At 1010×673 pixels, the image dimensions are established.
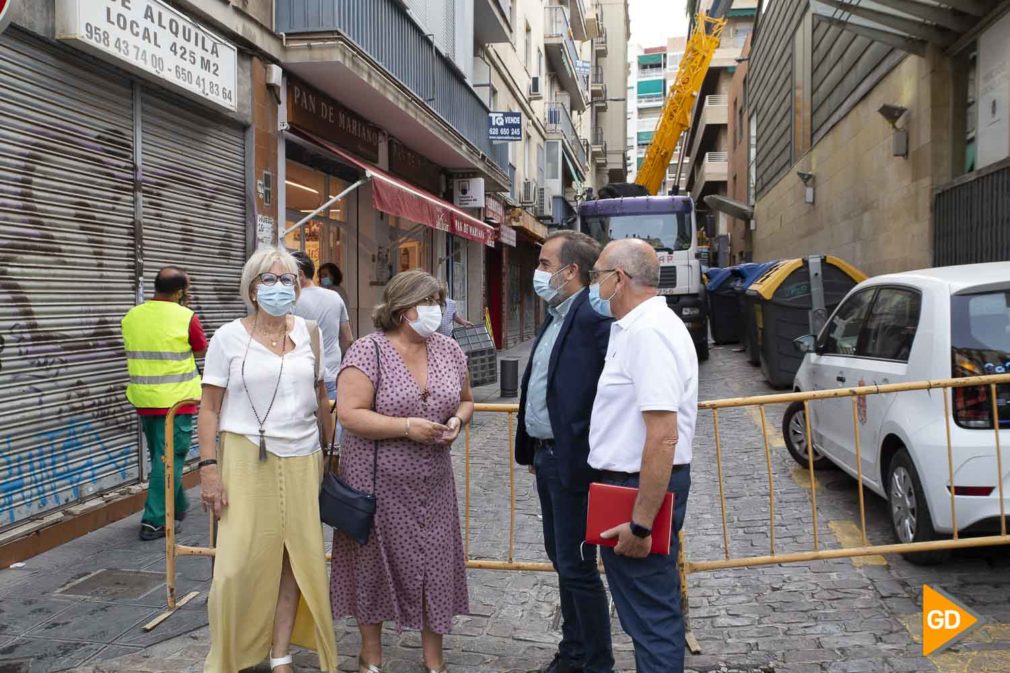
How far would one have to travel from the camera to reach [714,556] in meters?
5.17

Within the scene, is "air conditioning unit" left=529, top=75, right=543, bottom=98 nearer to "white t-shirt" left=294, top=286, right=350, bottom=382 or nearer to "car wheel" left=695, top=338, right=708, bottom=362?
"car wheel" left=695, top=338, right=708, bottom=362

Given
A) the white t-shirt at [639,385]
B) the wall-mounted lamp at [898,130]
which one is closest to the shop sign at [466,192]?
the wall-mounted lamp at [898,130]

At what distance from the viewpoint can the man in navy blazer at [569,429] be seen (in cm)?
311

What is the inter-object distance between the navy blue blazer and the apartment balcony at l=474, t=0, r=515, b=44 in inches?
618

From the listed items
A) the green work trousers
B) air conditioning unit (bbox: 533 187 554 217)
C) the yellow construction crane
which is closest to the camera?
the green work trousers

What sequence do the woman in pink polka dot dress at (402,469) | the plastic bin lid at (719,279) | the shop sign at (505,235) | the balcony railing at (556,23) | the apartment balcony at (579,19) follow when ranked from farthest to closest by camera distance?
the apartment balcony at (579,19) < the balcony railing at (556,23) < the shop sign at (505,235) < the plastic bin lid at (719,279) < the woman in pink polka dot dress at (402,469)

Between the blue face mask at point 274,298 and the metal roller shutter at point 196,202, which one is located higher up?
the metal roller shutter at point 196,202

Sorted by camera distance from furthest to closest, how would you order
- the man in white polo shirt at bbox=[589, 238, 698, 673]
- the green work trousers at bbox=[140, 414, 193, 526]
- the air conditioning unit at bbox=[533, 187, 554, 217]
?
the air conditioning unit at bbox=[533, 187, 554, 217]
the green work trousers at bbox=[140, 414, 193, 526]
the man in white polo shirt at bbox=[589, 238, 698, 673]

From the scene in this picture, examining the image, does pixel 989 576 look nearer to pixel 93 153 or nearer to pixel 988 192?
pixel 93 153

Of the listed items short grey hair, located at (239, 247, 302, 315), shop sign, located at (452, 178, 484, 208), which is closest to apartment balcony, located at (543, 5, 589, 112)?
shop sign, located at (452, 178, 484, 208)

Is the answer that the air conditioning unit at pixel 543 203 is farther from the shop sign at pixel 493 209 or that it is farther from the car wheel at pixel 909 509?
the car wheel at pixel 909 509

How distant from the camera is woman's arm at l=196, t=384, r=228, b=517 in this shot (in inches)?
133

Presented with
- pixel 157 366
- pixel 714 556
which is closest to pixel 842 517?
pixel 714 556

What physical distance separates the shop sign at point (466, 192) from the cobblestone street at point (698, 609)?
456 inches
